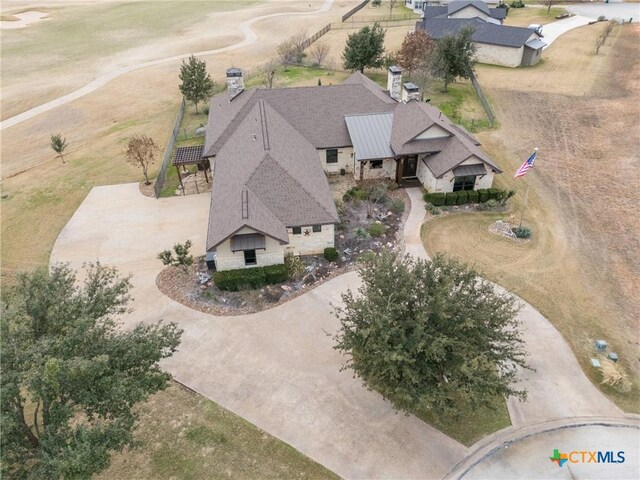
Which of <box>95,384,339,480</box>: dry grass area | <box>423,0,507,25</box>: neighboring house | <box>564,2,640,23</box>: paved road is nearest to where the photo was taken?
<box>95,384,339,480</box>: dry grass area

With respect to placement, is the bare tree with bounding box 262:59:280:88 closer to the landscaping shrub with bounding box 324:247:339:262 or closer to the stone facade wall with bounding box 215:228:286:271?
the landscaping shrub with bounding box 324:247:339:262

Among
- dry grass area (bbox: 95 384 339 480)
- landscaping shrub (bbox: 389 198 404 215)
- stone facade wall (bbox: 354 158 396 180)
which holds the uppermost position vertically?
stone facade wall (bbox: 354 158 396 180)

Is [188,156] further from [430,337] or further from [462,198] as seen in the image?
[430,337]

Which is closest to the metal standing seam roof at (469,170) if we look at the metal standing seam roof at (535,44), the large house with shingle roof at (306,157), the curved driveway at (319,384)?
the large house with shingle roof at (306,157)

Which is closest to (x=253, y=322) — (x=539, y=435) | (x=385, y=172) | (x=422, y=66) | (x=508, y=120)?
(x=539, y=435)

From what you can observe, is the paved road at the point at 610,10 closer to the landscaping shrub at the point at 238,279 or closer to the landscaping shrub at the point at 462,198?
the landscaping shrub at the point at 462,198

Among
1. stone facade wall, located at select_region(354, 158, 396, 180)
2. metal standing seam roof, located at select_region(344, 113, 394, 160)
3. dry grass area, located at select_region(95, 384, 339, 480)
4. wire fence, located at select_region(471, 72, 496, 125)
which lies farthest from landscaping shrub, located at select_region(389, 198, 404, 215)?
wire fence, located at select_region(471, 72, 496, 125)

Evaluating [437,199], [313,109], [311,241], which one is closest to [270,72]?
[313,109]
